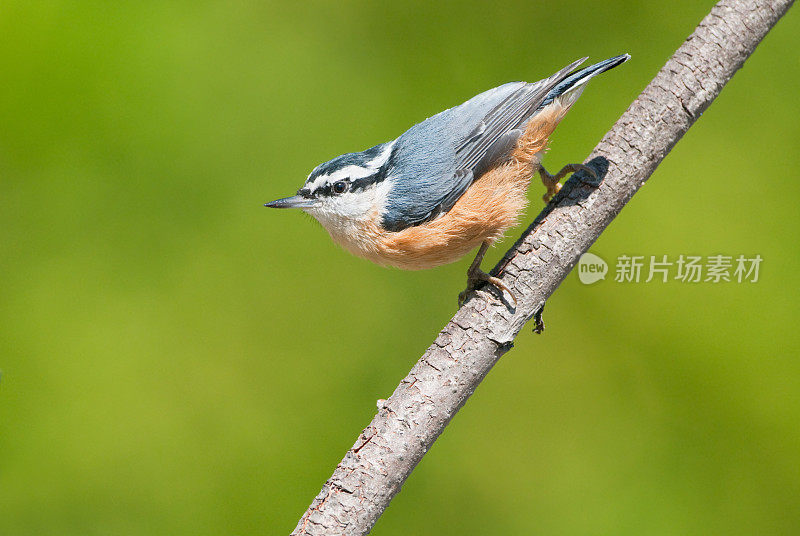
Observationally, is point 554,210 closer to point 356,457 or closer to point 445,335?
point 445,335

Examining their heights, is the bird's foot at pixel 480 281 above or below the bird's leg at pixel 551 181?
below

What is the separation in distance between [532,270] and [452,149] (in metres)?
0.42

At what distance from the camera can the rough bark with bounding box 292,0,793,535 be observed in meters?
1.49

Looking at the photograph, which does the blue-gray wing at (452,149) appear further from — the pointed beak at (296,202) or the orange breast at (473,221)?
the pointed beak at (296,202)

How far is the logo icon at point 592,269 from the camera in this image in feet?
7.91

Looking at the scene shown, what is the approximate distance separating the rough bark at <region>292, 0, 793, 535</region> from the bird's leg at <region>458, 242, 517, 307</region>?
2 centimetres

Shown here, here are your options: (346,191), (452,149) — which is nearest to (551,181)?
(452,149)

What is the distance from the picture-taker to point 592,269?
2.42 metres

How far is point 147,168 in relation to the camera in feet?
8.41

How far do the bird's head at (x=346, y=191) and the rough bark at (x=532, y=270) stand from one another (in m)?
0.36

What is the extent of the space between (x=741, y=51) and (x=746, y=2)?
0.14m

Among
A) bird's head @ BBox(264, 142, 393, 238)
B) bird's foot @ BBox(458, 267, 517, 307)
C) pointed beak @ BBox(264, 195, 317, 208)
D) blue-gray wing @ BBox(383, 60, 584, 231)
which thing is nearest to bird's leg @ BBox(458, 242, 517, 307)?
bird's foot @ BBox(458, 267, 517, 307)

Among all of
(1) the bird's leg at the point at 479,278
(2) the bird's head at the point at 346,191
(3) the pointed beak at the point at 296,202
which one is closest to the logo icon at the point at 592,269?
(1) the bird's leg at the point at 479,278

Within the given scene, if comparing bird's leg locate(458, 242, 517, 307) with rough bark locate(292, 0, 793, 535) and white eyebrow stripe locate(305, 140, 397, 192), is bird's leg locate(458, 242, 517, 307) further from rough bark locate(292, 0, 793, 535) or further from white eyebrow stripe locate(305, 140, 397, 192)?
white eyebrow stripe locate(305, 140, 397, 192)
